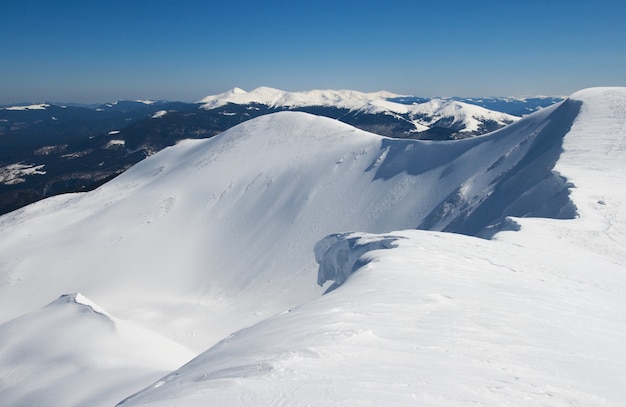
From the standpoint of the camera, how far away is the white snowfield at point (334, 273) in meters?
7.01

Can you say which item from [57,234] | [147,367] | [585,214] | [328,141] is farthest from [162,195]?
[585,214]

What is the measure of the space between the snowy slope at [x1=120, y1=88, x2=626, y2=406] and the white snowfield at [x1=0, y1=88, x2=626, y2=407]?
51 millimetres

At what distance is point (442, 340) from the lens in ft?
26.5

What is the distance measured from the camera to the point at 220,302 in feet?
121

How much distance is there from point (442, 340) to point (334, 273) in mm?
14552

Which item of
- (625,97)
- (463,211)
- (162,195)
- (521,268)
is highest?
(625,97)

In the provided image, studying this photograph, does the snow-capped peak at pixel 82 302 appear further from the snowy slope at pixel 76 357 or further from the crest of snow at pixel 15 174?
the crest of snow at pixel 15 174

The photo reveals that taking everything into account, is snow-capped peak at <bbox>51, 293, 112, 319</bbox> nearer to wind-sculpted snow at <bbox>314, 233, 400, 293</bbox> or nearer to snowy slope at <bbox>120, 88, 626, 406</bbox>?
wind-sculpted snow at <bbox>314, 233, 400, 293</bbox>

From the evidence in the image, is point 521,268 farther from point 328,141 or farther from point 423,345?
point 328,141

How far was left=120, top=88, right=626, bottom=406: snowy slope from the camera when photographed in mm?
6148

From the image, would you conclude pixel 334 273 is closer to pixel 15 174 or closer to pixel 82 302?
pixel 82 302

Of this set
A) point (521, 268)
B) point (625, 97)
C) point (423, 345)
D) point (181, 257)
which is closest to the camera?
point (423, 345)

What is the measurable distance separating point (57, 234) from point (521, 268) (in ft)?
171

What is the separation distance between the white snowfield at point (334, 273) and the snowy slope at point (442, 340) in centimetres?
5
